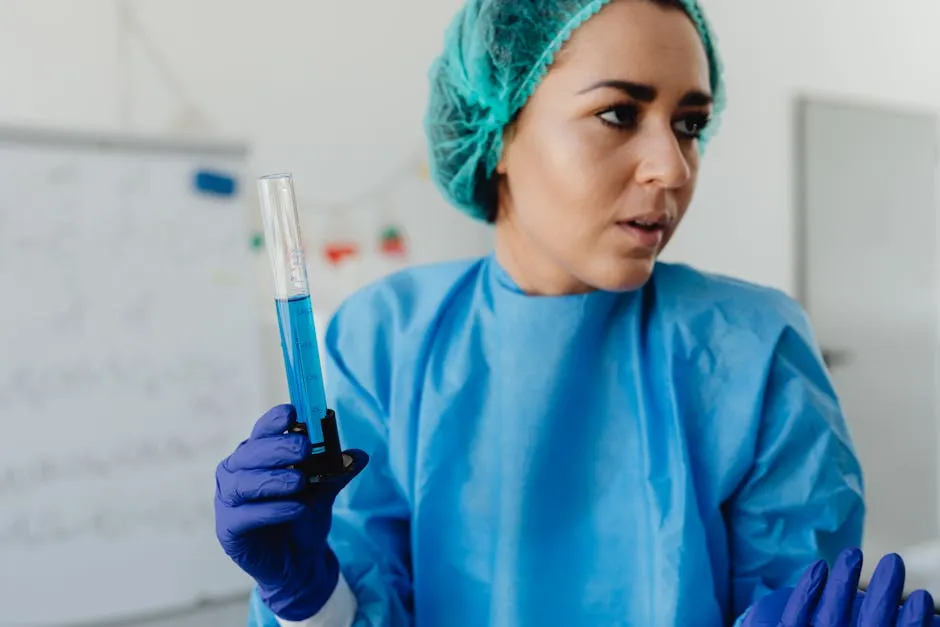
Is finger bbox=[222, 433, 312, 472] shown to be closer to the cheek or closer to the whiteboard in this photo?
the cheek

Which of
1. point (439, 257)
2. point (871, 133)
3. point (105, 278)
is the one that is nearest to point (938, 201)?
point (871, 133)

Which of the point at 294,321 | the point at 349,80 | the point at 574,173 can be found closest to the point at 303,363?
the point at 294,321

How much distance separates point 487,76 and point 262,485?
19.2 inches

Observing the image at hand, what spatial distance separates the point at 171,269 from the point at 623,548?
1236 millimetres

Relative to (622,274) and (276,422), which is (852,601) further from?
(276,422)

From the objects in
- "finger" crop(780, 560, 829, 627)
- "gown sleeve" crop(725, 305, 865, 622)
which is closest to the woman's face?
"gown sleeve" crop(725, 305, 865, 622)

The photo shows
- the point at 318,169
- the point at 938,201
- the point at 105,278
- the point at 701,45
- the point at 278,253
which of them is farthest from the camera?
the point at 938,201

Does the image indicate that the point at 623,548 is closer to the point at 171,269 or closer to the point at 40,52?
the point at 171,269

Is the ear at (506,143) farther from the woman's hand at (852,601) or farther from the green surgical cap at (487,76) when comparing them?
the woman's hand at (852,601)

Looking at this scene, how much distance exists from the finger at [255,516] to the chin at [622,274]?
386 mm

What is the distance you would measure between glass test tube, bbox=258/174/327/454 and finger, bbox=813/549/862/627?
0.45 meters

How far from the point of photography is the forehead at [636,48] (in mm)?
768

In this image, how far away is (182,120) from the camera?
1.78 metres

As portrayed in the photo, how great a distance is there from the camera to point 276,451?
0.64 meters
